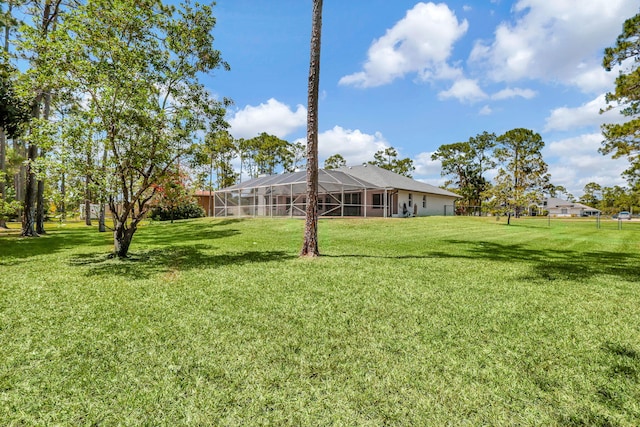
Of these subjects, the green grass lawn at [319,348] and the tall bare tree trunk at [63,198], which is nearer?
the green grass lawn at [319,348]

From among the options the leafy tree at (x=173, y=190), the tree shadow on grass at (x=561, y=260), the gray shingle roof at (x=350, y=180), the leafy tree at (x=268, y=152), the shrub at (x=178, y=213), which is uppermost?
the leafy tree at (x=268, y=152)

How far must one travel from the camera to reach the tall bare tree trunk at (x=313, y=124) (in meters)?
7.63

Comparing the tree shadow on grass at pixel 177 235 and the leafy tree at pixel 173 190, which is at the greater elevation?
the leafy tree at pixel 173 190

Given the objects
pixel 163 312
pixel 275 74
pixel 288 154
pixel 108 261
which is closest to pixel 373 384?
pixel 163 312

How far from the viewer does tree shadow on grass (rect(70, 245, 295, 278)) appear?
21.4 ft

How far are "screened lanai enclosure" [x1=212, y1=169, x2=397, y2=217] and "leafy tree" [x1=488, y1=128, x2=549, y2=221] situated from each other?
27.9ft

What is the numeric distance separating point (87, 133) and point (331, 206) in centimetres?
1645

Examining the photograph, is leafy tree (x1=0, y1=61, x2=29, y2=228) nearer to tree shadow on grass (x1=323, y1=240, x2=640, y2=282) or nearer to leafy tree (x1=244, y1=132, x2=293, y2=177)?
tree shadow on grass (x1=323, y1=240, x2=640, y2=282)

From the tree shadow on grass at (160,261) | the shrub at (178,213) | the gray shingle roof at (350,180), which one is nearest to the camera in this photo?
the tree shadow on grass at (160,261)

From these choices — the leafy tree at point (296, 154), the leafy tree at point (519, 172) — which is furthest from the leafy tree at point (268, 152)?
the leafy tree at point (519, 172)

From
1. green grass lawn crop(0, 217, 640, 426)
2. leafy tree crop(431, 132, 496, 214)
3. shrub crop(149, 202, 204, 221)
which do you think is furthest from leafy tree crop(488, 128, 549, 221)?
shrub crop(149, 202, 204, 221)

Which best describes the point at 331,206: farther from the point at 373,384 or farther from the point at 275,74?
the point at 373,384

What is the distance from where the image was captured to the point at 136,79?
287 inches

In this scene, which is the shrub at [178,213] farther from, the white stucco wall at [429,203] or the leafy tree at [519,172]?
the leafy tree at [519,172]
